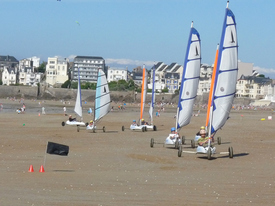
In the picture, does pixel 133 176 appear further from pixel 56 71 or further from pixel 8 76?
pixel 8 76

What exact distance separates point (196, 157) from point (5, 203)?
1109 centimetres

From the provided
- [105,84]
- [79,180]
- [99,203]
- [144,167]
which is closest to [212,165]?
[144,167]

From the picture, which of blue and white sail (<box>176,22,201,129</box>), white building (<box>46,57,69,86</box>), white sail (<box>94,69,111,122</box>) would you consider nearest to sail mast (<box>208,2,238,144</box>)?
blue and white sail (<box>176,22,201,129</box>)

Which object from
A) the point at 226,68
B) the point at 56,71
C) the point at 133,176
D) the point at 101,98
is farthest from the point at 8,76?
the point at 133,176

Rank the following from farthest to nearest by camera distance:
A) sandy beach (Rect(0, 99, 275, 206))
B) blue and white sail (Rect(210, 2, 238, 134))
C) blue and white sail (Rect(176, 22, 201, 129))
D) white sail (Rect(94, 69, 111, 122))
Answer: white sail (Rect(94, 69, 111, 122)), blue and white sail (Rect(176, 22, 201, 129)), blue and white sail (Rect(210, 2, 238, 134)), sandy beach (Rect(0, 99, 275, 206))

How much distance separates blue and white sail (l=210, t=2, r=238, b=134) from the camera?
21812 millimetres

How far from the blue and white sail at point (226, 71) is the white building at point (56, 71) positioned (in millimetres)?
172438

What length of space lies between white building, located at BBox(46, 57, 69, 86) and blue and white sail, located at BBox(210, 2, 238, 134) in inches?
6789

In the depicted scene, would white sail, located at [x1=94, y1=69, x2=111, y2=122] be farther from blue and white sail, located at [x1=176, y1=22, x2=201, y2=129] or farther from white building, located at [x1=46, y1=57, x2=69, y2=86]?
white building, located at [x1=46, y1=57, x2=69, y2=86]

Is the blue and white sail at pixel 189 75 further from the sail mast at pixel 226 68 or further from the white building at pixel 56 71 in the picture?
the white building at pixel 56 71

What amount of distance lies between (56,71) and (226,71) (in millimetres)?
176303

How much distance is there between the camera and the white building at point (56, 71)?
A: 637ft

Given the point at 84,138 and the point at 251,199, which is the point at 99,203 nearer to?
the point at 251,199

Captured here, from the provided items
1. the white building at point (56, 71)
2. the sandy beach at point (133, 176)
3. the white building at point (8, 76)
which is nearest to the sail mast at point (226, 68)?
the sandy beach at point (133, 176)
